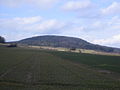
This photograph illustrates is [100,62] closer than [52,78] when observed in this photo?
No

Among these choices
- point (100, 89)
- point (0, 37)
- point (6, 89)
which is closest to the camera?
point (6, 89)

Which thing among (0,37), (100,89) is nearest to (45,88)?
(100,89)

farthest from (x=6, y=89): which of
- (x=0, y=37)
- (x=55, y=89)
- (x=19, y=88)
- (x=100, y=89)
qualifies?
(x=0, y=37)

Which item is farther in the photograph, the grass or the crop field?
the grass

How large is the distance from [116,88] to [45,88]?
680 centimetres

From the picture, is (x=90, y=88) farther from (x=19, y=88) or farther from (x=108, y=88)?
(x=19, y=88)

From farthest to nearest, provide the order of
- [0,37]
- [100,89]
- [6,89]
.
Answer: [0,37] < [100,89] < [6,89]

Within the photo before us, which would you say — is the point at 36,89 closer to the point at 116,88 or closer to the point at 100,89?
the point at 100,89

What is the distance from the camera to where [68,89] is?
21.7 metres

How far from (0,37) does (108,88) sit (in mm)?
184119

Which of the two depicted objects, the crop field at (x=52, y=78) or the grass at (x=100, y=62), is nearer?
the crop field at (x=52, y=78)

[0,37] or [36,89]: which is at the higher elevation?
[0,37]

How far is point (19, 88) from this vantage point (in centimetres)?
2131

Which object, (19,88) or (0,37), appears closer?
(19,88)
